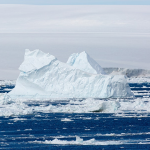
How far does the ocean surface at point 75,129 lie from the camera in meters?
15.6

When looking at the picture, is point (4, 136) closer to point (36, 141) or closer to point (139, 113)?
point (36, 141)

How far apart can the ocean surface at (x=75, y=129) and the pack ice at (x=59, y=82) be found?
4.33m

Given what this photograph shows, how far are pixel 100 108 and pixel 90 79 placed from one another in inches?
251

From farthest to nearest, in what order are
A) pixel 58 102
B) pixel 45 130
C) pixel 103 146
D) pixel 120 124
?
pixel 58 102 < pixel 120 124 < pixel 45 130 < pixel 103 146

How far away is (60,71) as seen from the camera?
30453 millimetres

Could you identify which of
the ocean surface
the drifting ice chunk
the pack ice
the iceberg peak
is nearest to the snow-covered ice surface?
the ocean surface

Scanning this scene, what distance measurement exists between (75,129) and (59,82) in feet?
37.9

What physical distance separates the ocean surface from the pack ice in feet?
14.2

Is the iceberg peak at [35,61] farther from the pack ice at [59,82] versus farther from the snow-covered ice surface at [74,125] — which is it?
the snow-covered ice surface at [74,125]

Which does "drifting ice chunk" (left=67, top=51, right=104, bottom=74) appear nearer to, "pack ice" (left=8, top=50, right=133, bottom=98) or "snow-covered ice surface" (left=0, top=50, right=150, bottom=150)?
"pack ice" (left=8, top=50, right=133, bottom=98)

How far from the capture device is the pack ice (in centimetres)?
2950

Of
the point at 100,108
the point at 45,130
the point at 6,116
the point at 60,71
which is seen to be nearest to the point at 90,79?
the point at 60,71

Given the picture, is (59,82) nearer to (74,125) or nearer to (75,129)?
(74,125)

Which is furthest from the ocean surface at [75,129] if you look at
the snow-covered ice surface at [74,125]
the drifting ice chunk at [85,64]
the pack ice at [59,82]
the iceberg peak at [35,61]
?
the drifting ice chunk at [85,64]
